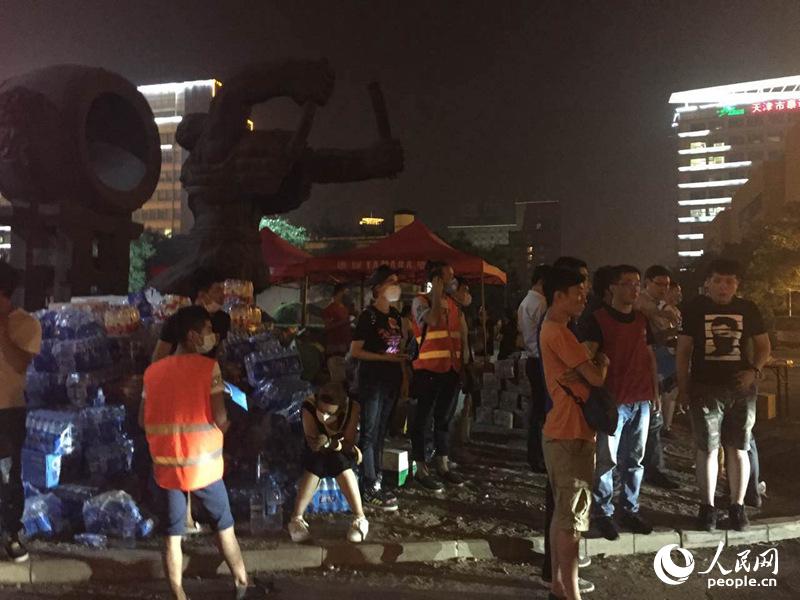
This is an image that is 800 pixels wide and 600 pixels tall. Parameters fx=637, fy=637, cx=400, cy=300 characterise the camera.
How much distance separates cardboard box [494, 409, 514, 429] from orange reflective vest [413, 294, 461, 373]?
10.5 feet

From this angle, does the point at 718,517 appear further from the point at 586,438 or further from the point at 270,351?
the point at 270,351

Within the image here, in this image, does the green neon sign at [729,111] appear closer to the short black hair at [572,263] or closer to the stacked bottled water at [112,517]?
the short black hair at [572,263]

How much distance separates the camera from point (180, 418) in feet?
11.3

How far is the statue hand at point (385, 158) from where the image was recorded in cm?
1081

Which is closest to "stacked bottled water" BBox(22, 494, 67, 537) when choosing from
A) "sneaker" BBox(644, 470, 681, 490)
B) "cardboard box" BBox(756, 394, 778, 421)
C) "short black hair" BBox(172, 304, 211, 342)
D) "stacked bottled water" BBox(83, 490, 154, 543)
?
"stacked bottled water" BBox(83, 490, 154, 543)

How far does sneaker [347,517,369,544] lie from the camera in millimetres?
4609

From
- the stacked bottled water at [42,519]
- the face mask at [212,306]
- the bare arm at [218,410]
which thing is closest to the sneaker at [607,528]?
the bare arm at [218,410]

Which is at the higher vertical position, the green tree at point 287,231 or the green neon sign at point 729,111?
the green neon sign at point 729,111

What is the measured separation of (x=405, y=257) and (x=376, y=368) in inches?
307

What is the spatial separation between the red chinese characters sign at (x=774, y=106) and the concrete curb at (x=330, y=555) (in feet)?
351

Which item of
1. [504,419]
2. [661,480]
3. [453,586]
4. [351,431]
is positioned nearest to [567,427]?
[453,586]

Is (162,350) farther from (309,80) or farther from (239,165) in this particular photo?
(309,80)

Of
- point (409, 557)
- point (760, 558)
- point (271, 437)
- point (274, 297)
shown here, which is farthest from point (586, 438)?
point (274, 297)

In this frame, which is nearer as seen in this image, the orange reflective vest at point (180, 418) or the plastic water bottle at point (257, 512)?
the orange reflective vest at point (180, 418)
